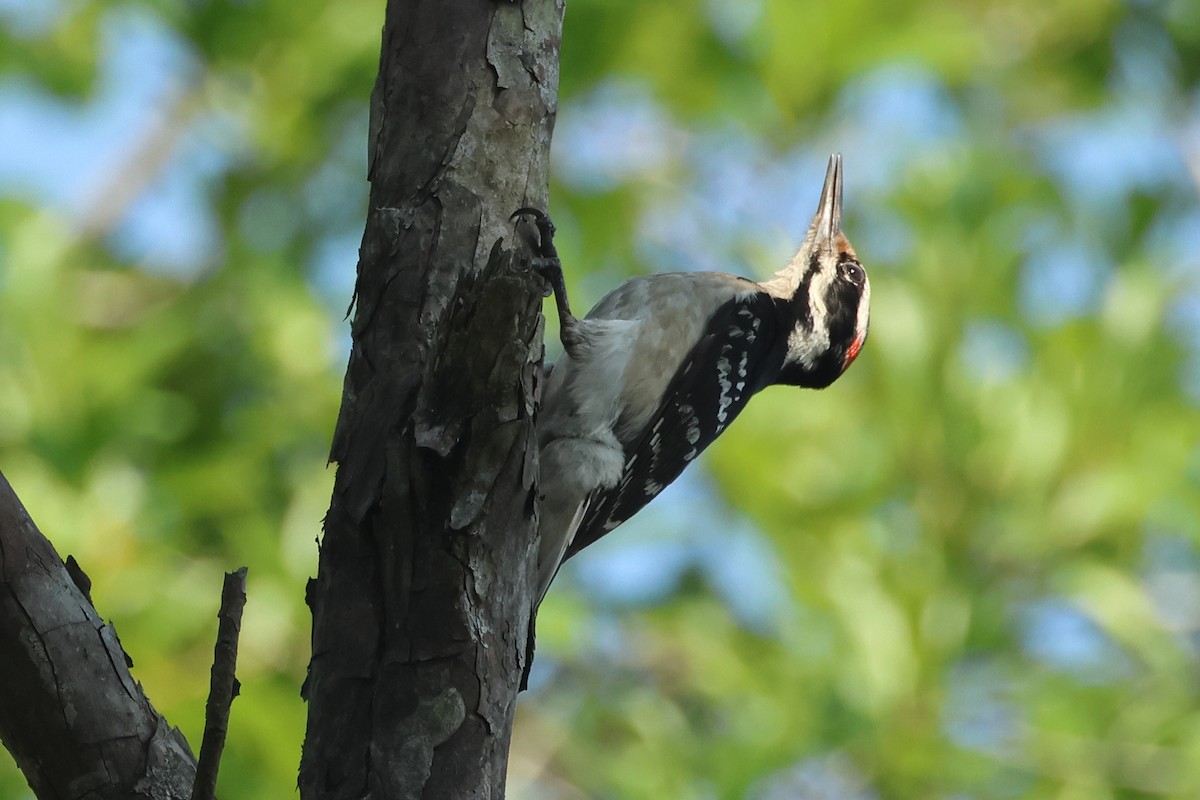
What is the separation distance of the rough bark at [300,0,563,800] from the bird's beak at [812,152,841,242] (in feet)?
9.08

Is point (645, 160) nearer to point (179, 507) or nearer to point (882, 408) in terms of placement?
point (882, 408)

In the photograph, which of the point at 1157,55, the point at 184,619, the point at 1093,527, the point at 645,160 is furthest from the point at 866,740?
the point at 1157,55

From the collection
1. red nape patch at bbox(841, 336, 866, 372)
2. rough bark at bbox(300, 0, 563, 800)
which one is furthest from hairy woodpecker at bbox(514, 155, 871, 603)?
rough bark at bbox(300, 0, 563, 800)

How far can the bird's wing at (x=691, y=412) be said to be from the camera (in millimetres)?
3863

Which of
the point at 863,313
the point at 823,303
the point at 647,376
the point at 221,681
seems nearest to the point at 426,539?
the point at 221,681

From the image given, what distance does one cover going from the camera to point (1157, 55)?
26.7 feet

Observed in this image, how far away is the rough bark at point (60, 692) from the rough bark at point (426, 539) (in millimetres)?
286

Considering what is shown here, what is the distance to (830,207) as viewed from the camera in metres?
5.14

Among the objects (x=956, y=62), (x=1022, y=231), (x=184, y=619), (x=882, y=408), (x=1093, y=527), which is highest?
(x=956, y=62)

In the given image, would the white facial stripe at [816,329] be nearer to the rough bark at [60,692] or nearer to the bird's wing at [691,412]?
the bird's wing at [691,412]

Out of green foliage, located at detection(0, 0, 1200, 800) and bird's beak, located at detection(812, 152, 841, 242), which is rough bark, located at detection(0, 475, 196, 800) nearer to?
green foliage, located at detection(0, 0, 1200, 800)

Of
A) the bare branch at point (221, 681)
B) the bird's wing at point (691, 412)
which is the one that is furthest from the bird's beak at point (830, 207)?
the bare branch at point (221, 681)

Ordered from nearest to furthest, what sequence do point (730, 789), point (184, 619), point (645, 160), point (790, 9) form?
point (184, 619), point (730, 789), point (790, 9), point (645, 160)

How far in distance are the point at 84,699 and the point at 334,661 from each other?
1.34ft
